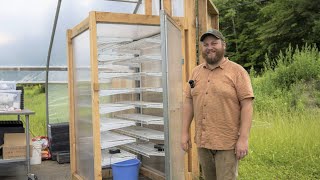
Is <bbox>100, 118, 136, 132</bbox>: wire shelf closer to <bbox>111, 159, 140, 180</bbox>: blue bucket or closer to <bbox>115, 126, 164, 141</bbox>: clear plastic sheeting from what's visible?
<bbox>115, 126, 164, 141</bbox>: clear plastic sheeting

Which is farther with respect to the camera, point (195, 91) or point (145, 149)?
point (145, 149)

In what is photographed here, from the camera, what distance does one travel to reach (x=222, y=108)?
2.79m

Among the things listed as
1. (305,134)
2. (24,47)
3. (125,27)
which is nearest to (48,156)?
(24,47)

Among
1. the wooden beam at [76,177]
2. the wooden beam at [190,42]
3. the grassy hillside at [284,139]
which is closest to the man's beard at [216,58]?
the wooden beam at [190,42]

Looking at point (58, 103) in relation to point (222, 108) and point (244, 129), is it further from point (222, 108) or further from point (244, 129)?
point (244, 129)

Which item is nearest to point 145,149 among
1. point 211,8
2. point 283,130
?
point 211,8

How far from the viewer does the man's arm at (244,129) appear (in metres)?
2.70

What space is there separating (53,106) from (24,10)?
5.74 ft

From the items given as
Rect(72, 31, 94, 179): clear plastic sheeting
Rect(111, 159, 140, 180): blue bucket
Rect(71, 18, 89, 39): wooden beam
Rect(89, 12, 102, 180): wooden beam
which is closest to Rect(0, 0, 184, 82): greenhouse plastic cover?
Rect(71, 18, 89, 39): wooden beam

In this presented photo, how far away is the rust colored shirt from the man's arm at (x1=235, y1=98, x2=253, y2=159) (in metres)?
0.05

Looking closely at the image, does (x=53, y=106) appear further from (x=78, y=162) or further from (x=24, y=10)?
(x=78, y=162)

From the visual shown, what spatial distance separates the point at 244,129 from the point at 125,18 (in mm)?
Result: 1825

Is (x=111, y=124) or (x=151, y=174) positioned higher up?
(x=111, y=124)

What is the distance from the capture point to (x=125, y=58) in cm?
456
